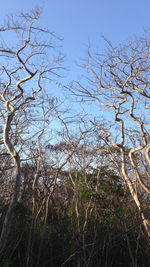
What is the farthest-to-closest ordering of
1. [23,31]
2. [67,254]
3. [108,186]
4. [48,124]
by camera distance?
[48,124]
[23,31]
[108,186]
[67,254]

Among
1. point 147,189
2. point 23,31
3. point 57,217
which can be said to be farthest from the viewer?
point 23,31

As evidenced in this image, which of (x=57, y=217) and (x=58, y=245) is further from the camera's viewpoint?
(x=57, y=217)

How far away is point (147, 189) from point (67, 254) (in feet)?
8.48

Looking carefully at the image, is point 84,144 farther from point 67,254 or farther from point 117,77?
point 67,254

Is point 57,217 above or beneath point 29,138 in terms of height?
beneath

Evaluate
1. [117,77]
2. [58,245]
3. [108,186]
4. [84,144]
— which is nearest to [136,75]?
[117,77]

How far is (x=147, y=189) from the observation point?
600 centimetres

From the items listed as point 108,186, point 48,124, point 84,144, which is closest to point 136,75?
point 84,144

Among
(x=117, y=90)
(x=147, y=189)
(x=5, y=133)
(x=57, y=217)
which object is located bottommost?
(x=57, y=217)

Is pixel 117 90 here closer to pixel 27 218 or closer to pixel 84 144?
pixel 84 144

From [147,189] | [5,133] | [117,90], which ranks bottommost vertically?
[147,189]

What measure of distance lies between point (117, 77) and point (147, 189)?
397cm

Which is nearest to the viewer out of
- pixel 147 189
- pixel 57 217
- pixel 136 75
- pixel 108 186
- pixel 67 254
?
pixel 67 254

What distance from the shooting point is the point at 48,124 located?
1077 centimetres
